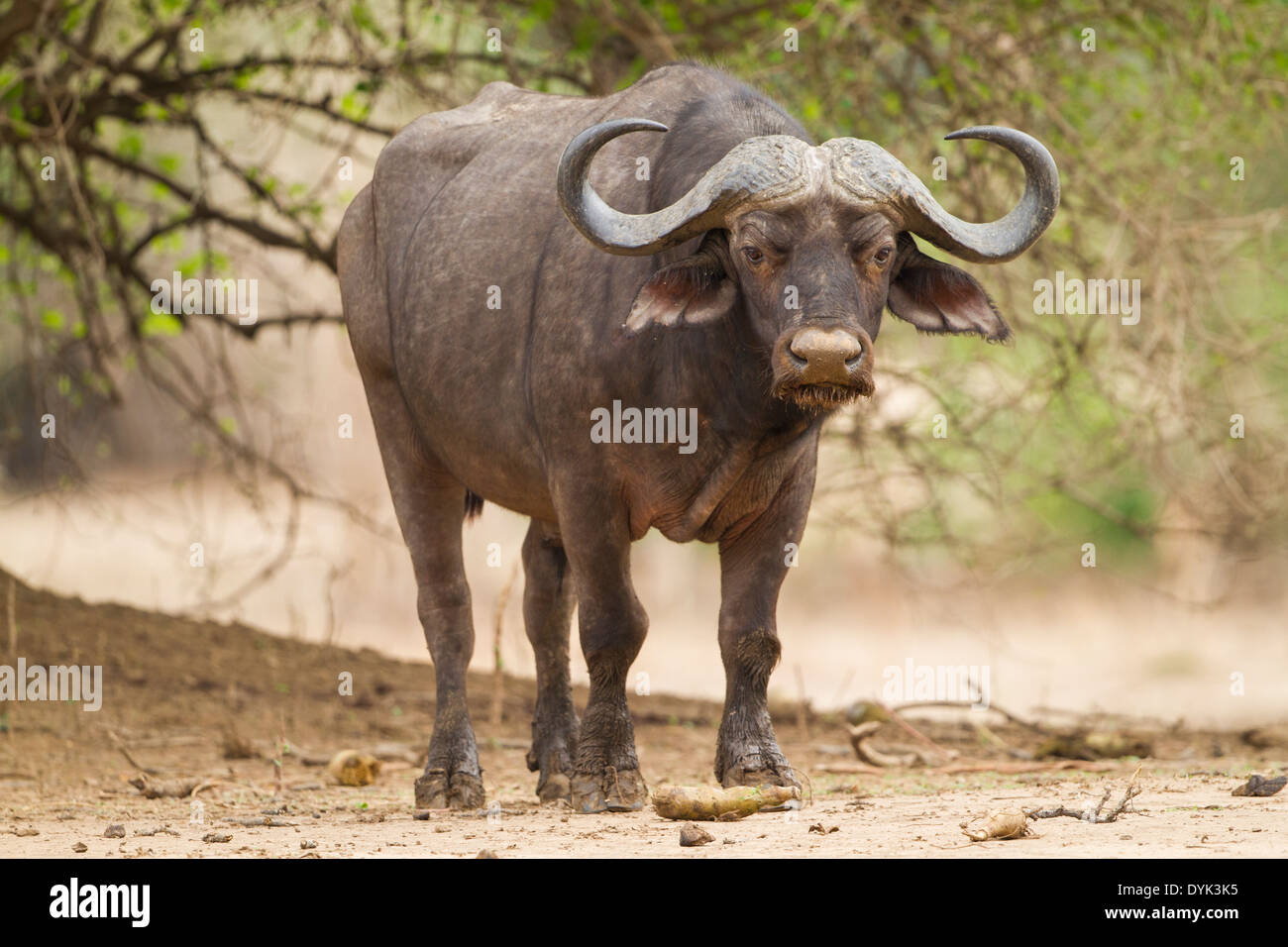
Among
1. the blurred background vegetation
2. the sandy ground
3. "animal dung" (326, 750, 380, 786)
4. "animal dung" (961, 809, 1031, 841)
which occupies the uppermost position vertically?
the blurred background vegetation

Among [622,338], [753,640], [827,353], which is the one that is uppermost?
[622,338]

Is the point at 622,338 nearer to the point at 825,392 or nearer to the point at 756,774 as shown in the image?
the point at 825,392

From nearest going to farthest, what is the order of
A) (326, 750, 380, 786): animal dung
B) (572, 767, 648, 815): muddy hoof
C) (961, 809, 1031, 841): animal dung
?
(961, 809, 1031, 841): animal dung, (572, 767, 648, 815): muddy hoof, (326, 750, 380, 786): animal dung

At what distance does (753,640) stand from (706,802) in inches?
33.3

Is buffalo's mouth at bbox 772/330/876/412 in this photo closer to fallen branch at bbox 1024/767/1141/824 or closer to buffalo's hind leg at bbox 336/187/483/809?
fallen branch at bbox 1024/767/1141/824

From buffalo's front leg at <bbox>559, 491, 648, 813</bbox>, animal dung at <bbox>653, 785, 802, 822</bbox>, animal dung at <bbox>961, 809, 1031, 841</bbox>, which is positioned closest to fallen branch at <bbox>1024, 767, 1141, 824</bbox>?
animal dung at <bbox>961, 809, 1031, 841</bbox>

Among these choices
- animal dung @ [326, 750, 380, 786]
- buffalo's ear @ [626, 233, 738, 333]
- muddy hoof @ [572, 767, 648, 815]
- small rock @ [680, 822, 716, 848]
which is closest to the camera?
small rock @ [680, 822, 716, 848]

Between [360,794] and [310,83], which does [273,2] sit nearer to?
[310,83]

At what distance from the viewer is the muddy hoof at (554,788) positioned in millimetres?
6848

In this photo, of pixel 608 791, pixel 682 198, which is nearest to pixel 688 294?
pixel 682 198

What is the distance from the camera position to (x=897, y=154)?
1008 cm

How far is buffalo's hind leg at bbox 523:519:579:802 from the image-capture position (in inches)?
282
